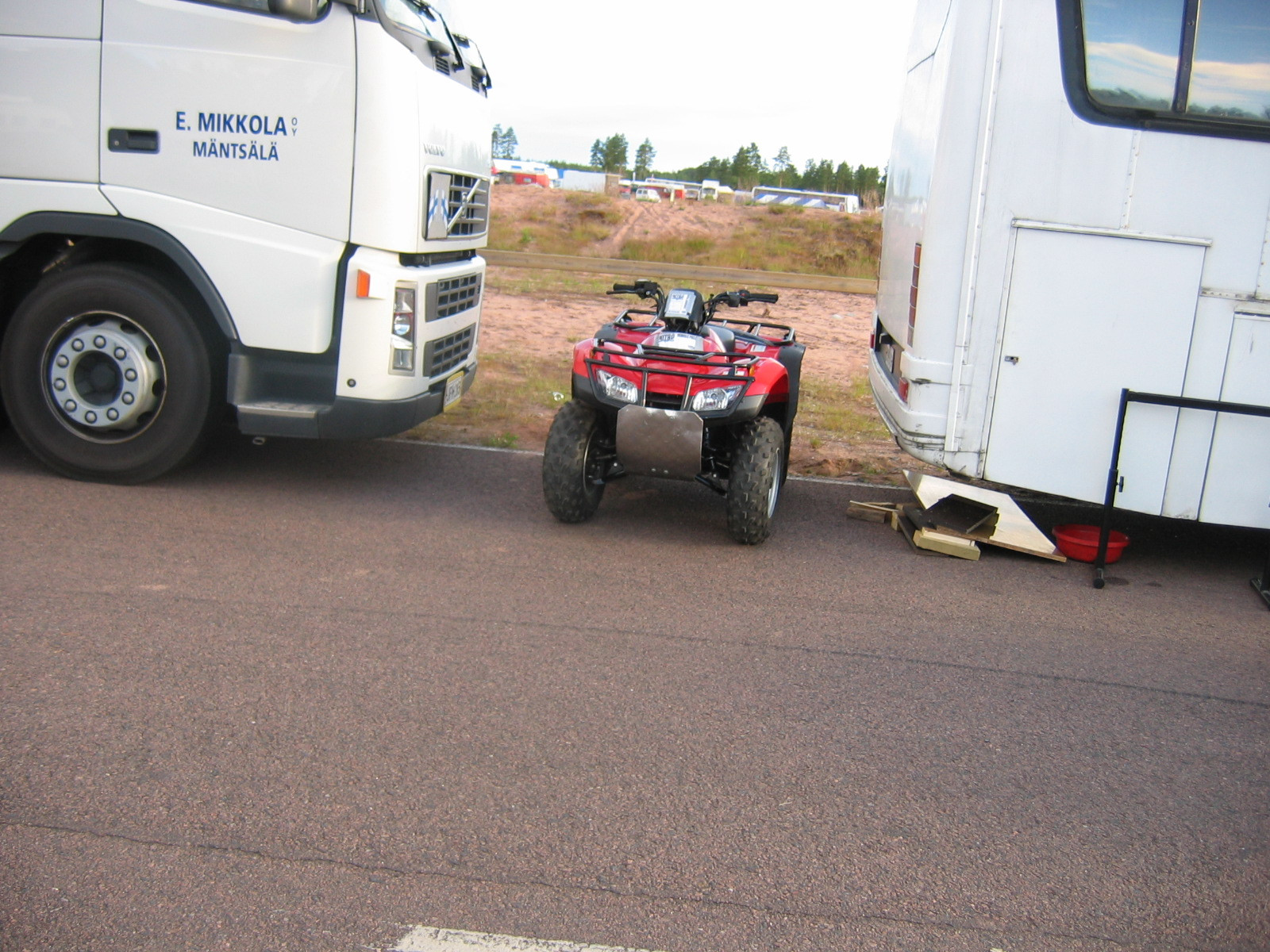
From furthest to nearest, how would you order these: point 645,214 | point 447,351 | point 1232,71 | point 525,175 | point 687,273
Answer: point 525,175 < point 645,214 < point 687,273 < point 447,351 < point 1232,71

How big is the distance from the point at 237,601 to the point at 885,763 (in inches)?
111

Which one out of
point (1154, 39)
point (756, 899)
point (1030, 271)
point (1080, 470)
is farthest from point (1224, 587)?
point (756, 899)

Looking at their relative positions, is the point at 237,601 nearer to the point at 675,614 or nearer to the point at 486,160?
the point at 675,614

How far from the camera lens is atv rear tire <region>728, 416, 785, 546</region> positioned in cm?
577

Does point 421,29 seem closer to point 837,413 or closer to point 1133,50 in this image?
point 1133,50

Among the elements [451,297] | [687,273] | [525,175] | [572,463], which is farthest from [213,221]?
[525,175]

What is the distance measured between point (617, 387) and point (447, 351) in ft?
4.58

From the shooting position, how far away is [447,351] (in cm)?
669

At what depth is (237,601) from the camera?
15.4 ft

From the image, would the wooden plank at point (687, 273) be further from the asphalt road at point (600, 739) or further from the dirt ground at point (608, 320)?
the asphalt road at point (600, 739)

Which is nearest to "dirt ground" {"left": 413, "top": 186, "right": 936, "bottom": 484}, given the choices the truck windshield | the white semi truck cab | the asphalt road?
the asphalt road

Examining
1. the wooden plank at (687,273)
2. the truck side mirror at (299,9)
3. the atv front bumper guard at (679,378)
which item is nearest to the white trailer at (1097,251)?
the atv front bumper guard at (679,378)

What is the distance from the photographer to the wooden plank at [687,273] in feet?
67.2

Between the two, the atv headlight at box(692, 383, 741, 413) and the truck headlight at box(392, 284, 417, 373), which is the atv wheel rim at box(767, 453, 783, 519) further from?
the truck headlight at box(392, 284, 417, 373)
